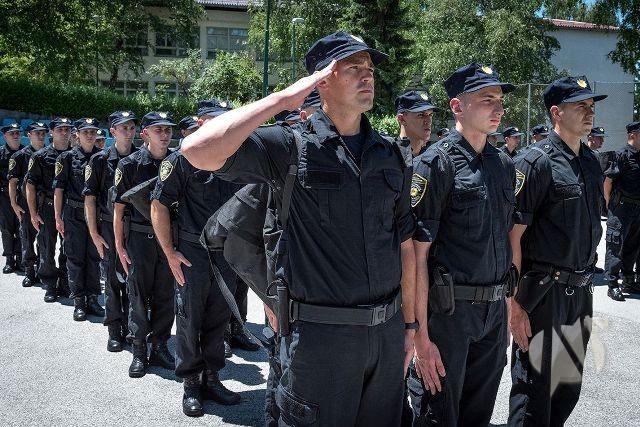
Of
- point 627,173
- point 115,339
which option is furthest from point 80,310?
point 627,173

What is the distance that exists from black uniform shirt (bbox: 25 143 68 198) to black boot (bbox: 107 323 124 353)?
3.22m

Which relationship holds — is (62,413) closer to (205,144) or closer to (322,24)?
(205,144)

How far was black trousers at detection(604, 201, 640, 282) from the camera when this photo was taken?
28.8ft

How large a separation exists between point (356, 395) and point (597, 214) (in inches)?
88.0

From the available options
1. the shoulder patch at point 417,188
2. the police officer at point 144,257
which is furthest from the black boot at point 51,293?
the shoulder patch at point 417,188

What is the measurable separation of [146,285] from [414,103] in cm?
298

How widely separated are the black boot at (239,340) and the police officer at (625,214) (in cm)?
513

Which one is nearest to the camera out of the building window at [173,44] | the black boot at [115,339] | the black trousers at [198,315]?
the black trousers at [198,315]

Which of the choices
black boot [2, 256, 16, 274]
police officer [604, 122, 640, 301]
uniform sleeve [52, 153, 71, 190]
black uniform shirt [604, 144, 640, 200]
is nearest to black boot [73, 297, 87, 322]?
uniform sleeve [52, 153, 71, 190]

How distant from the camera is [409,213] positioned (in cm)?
300

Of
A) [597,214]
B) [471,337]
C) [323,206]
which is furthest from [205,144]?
[597,214]

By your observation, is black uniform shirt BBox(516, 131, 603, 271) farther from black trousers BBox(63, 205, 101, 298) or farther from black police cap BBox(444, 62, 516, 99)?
black trousers BBox(63, 205, 101, 298)

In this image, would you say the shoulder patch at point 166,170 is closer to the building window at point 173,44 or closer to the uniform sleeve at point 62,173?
the uniform sleeve at point 62,173

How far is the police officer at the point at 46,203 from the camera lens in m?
8.84
